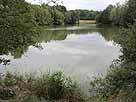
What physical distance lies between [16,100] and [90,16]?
102646 millimetres

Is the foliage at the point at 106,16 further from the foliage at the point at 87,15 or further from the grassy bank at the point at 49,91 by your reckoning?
the grassy bank at the point at 49,91

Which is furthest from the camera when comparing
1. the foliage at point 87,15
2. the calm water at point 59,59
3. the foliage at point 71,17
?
the foliage at point 87,15

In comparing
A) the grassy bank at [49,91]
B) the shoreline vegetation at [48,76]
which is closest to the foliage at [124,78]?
the shoreline vegetation at [48,76]

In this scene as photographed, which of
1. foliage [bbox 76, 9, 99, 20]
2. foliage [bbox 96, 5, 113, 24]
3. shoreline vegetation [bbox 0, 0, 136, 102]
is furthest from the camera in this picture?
foliage [bbox 76, 9, 99, 20]

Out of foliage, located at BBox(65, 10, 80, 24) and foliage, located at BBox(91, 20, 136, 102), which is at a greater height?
foliage, located at BBox(91, 20, 136, 102)

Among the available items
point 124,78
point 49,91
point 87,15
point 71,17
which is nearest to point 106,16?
point 71,17

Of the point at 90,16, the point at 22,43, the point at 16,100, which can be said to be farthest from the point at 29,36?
the point at 90,16

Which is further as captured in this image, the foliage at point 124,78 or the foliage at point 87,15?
the foliage at point 87,15

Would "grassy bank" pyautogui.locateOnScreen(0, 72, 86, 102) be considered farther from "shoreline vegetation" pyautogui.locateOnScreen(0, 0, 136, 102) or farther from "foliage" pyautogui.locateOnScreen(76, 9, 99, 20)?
"foliage" pyautogui.locateOnScreen(76, 9, 99, 20)

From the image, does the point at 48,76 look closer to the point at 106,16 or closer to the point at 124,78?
the point at 124,78

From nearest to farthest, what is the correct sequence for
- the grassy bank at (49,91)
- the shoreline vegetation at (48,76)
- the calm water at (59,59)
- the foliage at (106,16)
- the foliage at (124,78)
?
the shoreline vegetation at (48,76)
the grassy bank at (49,91)
the foliage at (124,78)
the calm water at (59,59)
the foliage at (106,16)

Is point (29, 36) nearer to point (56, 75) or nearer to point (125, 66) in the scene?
point (56, 75)

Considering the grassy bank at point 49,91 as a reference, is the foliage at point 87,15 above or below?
below

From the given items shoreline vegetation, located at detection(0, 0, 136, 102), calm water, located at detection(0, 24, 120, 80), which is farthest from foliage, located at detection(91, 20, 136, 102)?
calm water, located at detection(0, 24, 120, 80)
